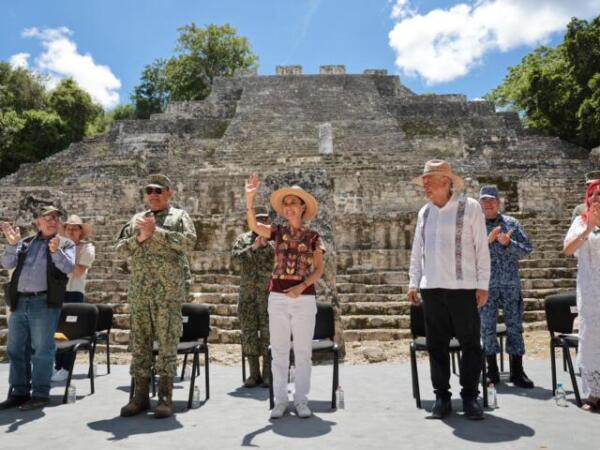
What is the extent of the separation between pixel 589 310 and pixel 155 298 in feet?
9.86

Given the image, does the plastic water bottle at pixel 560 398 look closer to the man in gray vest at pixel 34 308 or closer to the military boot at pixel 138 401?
the military boot at pixel 138 401

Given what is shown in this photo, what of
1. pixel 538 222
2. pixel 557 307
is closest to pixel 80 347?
pixel 557 307

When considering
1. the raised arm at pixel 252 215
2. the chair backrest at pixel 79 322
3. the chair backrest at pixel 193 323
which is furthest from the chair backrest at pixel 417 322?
the chair backrest at pixel 79 322

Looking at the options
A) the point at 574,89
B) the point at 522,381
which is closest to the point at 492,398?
the point at 522,381

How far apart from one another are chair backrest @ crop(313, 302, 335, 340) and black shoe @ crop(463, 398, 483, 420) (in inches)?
55.8

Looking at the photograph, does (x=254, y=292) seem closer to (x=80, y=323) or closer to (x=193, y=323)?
(x=193, y=323)

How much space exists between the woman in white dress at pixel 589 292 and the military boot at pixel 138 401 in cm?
302

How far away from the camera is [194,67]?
4334 cm

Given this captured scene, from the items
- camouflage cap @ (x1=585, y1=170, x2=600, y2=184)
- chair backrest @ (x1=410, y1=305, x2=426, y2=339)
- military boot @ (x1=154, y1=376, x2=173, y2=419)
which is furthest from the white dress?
military boot @ (x1=154, y1=376, x2=173, y2=419)

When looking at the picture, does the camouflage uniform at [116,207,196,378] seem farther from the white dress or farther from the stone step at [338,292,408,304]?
the stone step at [338,292,408,304]

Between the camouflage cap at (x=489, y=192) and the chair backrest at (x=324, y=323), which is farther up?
the camouflage cap at (x=489, y=192)

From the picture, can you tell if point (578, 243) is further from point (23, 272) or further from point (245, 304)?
point (23, 272)

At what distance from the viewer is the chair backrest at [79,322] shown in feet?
16.5

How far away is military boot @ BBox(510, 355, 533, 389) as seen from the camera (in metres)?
4.74
